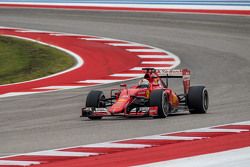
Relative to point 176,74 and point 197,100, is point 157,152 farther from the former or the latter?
point 176,74

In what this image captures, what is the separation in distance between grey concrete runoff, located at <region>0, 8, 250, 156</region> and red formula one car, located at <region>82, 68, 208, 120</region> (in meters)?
0.19

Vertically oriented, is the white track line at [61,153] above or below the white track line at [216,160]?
above

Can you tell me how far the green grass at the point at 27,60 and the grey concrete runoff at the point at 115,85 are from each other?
135 inches

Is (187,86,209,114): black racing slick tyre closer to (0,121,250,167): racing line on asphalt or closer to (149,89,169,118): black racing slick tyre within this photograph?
(149,89,169,118): black racing slick tyre

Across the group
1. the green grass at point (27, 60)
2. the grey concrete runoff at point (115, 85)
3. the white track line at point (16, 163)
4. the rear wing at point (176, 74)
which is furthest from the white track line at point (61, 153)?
the green grass at point (27, 60)

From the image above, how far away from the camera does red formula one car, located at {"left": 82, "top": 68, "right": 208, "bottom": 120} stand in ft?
55.9

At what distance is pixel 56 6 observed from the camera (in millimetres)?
44281

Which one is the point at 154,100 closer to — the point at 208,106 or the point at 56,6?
the point at 208,106

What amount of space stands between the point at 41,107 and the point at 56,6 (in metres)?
25.0

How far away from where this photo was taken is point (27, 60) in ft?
93.9

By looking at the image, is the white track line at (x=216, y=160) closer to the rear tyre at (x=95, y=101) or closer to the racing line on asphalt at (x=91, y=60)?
the rear tyre at (x=95, y=101)

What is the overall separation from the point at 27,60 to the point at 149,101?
12.1m

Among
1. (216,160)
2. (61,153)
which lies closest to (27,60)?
(61,153)

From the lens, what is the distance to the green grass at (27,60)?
1026 inches
